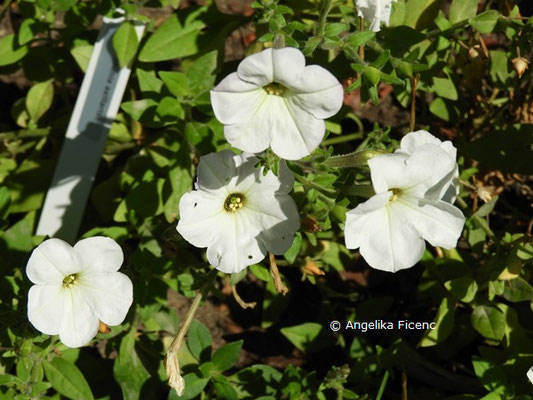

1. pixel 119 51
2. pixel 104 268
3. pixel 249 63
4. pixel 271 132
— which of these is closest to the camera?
pixel 249 63

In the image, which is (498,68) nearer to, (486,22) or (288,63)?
(486,22)

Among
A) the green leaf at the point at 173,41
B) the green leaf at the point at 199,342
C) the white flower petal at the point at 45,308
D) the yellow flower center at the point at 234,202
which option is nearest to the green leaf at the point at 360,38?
the yellow flower center at the point at 234,202

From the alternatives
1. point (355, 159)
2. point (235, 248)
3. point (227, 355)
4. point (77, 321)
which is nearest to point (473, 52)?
point (355, 159)

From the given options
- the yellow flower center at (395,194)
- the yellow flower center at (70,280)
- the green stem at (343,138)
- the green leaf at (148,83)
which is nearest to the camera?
the yellow flower center at (395,194)

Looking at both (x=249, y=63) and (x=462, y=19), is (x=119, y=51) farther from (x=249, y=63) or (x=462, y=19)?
(x=462, y=19)

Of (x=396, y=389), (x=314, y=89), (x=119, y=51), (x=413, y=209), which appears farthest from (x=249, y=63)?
(x=396, y=389)

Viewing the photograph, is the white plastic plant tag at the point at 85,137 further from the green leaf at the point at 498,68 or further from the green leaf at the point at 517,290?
the green leaf at the point at 517,290
